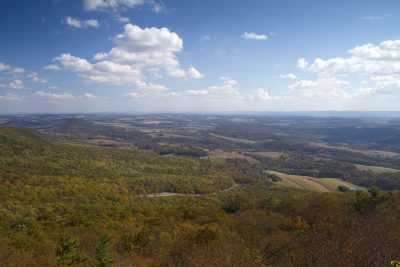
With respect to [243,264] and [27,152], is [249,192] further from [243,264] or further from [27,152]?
[243,264]

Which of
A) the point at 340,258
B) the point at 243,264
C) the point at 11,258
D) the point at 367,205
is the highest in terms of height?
the point at 340,258

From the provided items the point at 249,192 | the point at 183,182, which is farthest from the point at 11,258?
the point at 183,182

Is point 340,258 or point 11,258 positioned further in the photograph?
point 11,258

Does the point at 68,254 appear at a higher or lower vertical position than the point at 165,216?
higher

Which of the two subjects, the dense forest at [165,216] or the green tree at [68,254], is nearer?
the dense forest at [165,216]

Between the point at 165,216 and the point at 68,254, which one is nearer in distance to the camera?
the point at 68,254

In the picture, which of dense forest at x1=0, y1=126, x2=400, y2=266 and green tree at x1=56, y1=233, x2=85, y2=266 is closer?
dense forest at x1=0, y1=126, x2=400, y2=266

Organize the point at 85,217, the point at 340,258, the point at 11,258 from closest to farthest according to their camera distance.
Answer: the point at 340,258 → the point at 11,258 → the point at 85,217

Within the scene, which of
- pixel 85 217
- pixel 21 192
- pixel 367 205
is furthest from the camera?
pixel 21 192
